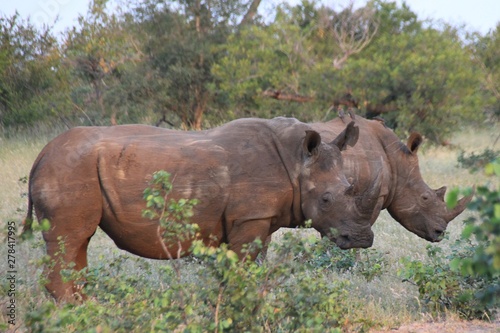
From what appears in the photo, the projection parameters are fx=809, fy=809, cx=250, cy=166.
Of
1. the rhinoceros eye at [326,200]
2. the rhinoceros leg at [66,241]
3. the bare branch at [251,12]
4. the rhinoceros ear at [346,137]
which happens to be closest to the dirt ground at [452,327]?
the rhinoceros eye at [326,200]

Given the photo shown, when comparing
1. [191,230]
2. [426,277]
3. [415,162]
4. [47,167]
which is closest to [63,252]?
[47,167]

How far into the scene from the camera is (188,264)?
8.39 meters

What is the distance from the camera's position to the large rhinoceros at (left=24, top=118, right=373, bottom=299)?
19.7 feet

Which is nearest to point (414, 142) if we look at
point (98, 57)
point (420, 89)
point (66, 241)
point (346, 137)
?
point (346, 137)

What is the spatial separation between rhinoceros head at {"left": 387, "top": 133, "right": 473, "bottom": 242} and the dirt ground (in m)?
2.22

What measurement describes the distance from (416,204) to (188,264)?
2422 mm

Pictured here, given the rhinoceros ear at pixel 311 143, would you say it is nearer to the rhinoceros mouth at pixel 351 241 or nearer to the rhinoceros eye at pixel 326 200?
the rhinoceros eye at pixel 326 200

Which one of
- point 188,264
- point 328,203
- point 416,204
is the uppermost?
point 328,203

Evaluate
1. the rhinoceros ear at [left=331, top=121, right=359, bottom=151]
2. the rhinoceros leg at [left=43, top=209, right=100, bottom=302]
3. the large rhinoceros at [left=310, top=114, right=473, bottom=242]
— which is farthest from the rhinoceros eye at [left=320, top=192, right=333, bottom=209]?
the rhinoceros leg at [left=43, top=209, right=100, bottom=302]

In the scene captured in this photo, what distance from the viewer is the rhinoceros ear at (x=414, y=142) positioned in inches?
A: 331

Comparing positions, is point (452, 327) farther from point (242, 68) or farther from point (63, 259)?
point (242, 68)

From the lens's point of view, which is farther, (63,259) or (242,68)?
(242,68)

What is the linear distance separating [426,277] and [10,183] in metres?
8.58

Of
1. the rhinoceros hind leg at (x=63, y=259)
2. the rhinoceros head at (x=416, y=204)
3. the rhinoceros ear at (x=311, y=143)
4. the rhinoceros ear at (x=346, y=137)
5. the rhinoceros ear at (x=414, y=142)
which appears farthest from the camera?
the rhinoceros ear at (x=414, y=142)
